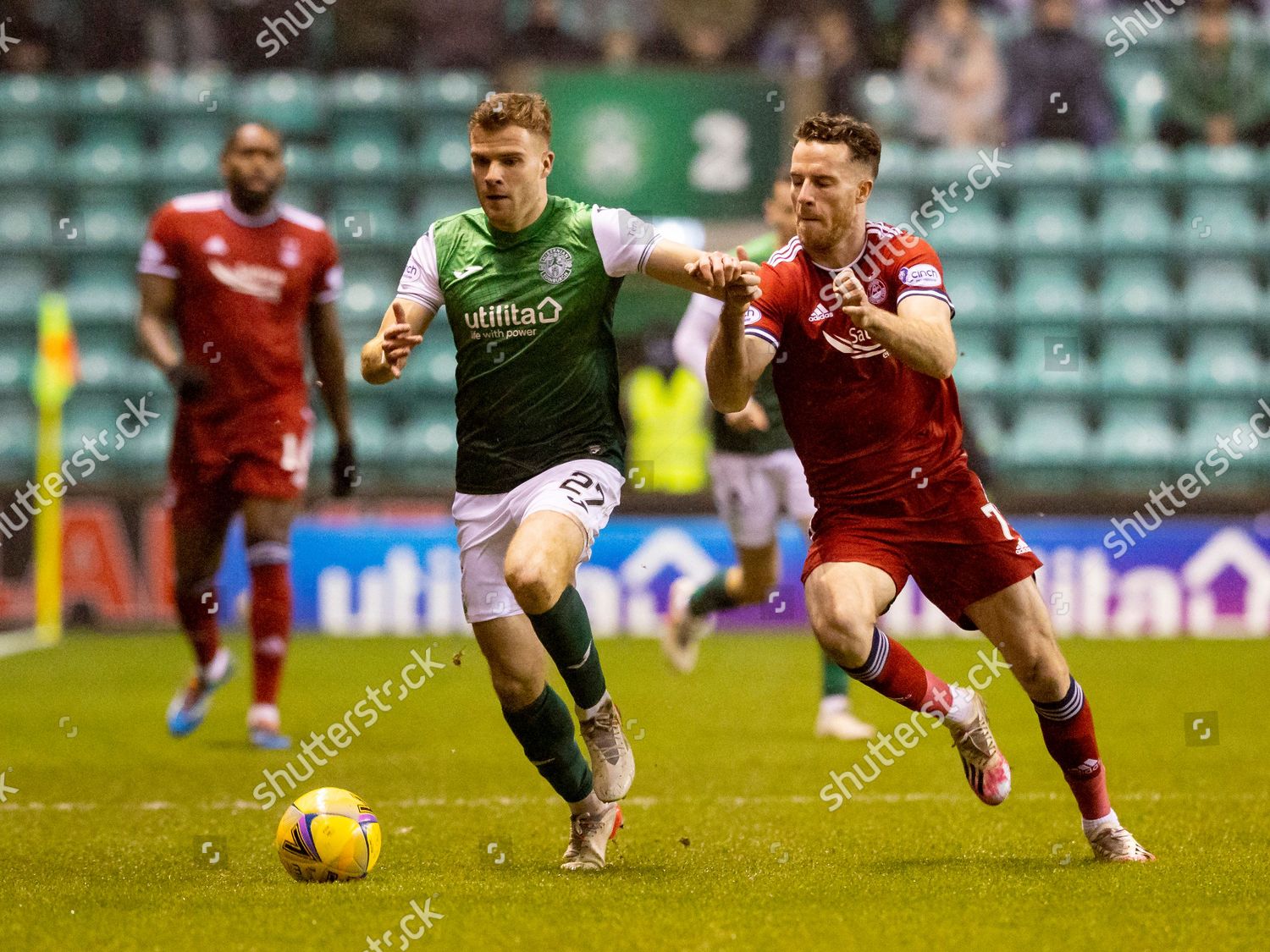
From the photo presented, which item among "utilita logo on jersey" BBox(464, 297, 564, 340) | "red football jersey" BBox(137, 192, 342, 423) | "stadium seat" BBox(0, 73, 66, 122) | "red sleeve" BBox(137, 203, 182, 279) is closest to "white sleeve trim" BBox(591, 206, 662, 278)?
"utilita logo on jersey" BBox(464, 297, 564, 340)

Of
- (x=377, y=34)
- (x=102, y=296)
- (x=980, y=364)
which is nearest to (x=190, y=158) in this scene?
(x=102, y=296)

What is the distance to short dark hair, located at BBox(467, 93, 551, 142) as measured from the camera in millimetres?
5230

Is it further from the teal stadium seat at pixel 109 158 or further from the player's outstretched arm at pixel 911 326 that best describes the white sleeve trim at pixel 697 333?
the teal stadium seat at pixel 109 158

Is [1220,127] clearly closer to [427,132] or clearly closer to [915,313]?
[427,132]

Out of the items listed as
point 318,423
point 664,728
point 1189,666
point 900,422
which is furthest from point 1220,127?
point 900,422

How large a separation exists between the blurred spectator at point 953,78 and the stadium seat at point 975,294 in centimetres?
106

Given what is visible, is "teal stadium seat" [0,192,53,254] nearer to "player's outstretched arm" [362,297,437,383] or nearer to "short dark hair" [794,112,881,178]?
"player's outstretched arm" [362,297,437,383]

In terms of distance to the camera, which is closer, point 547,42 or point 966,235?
point 547,42

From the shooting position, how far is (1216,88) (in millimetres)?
15266

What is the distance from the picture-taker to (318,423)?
1467 cm

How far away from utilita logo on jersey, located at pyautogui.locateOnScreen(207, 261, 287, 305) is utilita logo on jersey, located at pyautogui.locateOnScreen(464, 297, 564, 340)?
3.08 m

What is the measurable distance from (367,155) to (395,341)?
11.2 m

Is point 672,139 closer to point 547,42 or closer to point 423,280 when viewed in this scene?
point 547,42

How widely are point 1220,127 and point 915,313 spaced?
11.4 m
